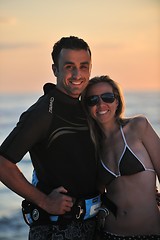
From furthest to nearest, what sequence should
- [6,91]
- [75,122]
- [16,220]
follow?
[6,91]
[16,220]
[75,122]

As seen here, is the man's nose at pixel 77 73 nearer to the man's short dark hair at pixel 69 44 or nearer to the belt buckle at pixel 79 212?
the man's short dark hair at pixel 69 44

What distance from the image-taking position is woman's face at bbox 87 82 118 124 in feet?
11.6

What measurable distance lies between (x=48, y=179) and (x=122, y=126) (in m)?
0.61

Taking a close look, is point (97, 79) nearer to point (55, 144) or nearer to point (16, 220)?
point (55, 144)

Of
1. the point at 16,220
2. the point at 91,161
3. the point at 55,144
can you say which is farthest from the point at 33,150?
the point at 16,220

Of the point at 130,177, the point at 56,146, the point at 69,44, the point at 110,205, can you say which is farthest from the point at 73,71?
the point at 110,205

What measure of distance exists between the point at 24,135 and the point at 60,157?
10.6 inches

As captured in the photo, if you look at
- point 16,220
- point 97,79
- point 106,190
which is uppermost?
point 97,79

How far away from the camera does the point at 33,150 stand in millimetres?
3285

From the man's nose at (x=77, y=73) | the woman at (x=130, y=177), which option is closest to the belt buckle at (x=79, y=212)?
the woman at (x=130, y=177)

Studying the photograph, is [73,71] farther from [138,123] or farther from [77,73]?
[138,123]

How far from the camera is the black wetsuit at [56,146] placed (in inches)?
124

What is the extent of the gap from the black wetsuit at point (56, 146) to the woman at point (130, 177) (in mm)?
119

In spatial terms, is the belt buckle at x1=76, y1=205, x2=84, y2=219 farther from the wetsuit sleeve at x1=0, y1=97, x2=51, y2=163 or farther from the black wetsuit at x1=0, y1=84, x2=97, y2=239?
the wetsuit sleeve at x1=0, y1=97, x2=51, y2=163
